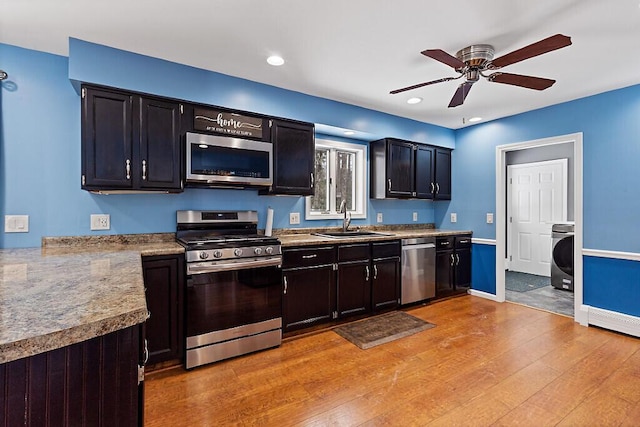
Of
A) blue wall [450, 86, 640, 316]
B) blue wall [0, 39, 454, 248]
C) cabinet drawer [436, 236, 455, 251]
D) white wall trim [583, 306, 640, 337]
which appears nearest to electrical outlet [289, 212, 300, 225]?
blue wall [0, 39, 454, 248]

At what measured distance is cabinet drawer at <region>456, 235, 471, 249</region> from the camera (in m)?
4.34

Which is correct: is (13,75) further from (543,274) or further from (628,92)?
(543,274)

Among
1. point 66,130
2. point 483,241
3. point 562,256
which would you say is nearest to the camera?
point 66,130

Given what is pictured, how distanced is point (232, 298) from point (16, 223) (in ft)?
5.51

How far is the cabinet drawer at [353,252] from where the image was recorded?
3222mm

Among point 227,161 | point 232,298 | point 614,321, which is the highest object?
point 227,161

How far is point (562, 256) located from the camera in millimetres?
4766

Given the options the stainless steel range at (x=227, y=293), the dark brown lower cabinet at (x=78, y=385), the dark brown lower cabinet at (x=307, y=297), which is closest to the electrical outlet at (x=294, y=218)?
the dark brown lower cabinet at (x=307, y=297)

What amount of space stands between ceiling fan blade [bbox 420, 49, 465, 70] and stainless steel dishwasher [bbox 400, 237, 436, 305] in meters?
2.05

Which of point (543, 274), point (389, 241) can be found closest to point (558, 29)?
point (389, 241)

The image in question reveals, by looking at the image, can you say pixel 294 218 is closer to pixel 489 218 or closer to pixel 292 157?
pixel 292 157

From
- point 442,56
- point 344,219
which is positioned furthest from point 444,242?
point 442,56

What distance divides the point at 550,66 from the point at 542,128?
134 cm

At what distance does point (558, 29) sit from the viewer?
2133mm
